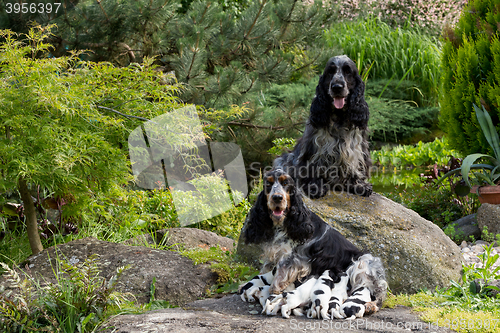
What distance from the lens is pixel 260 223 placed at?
3607mm

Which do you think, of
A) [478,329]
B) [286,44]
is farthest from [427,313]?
[286,44]

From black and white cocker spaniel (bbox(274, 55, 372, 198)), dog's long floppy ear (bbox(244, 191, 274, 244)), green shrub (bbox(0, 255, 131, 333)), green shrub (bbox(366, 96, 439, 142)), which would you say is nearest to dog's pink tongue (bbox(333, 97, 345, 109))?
black and white cocker spaniel (bbox(274, 55, 372, 198))

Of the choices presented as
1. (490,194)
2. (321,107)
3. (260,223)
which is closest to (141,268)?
(260,223)

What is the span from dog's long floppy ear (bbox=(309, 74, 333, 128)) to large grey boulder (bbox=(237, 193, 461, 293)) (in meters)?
0.79

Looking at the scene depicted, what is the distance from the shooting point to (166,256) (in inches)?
194

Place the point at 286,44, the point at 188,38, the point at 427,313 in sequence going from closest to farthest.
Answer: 1. the point at 427,313
2. the point at 188,38
3. the point at 286,44

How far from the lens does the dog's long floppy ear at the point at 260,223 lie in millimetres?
3584

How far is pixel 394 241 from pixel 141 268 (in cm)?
256

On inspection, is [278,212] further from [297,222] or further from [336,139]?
[336,139]

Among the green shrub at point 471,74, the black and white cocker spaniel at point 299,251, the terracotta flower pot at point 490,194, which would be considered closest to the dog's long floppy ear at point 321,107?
the black and white cocker spaniel at point 299,251

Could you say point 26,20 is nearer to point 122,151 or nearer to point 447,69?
point 122,151

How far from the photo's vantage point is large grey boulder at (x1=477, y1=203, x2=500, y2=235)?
20.8 ft

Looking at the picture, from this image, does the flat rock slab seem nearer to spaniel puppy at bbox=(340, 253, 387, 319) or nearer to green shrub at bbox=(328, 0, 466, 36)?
spaniel puppy at bbox=(340, 253, 387, 319)

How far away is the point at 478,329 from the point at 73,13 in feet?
24.8
